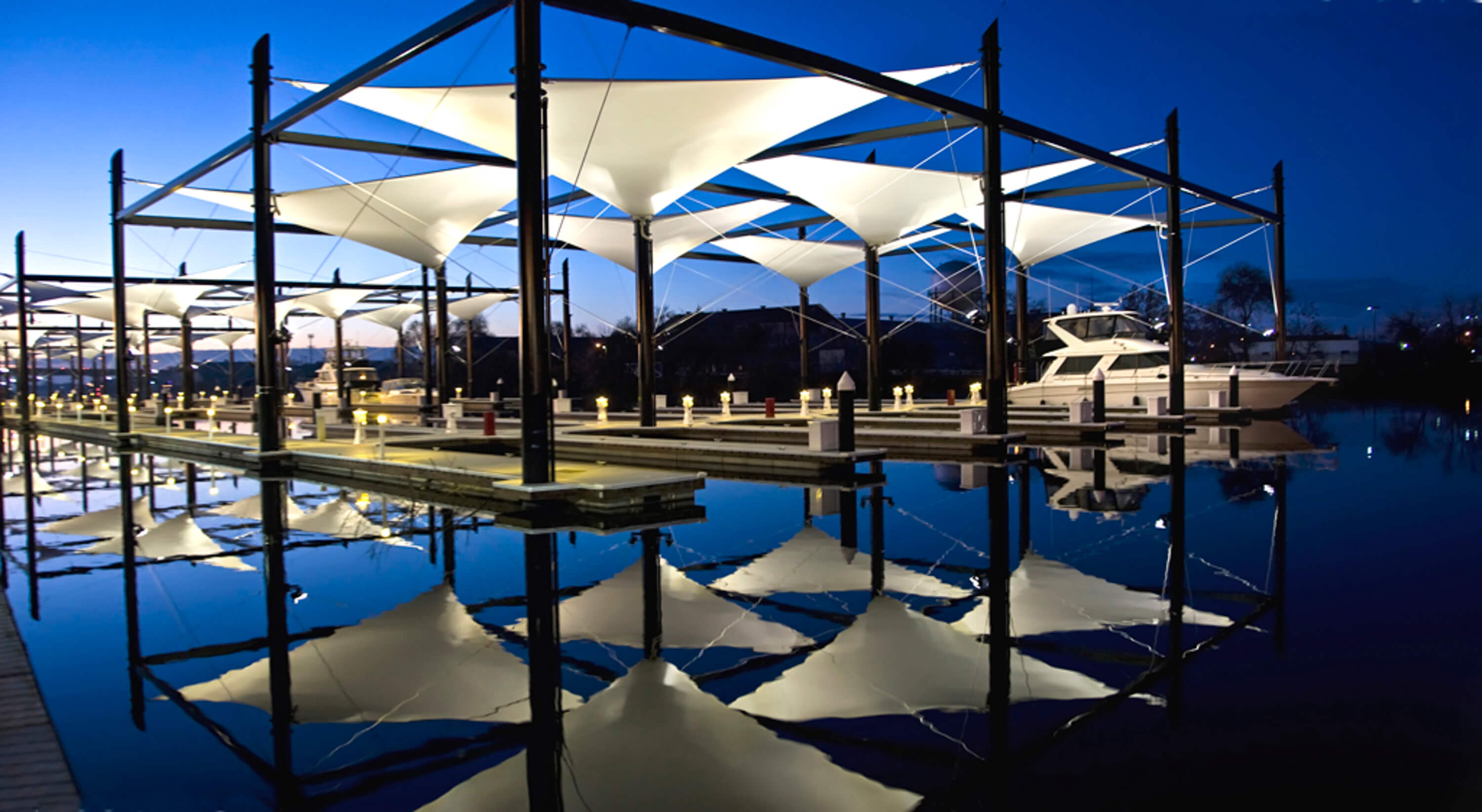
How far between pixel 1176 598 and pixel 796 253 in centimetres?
2284

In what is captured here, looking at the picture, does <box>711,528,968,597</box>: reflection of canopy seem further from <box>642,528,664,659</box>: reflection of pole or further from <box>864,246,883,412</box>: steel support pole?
<box>864,246,883,412</box>: steel support pole

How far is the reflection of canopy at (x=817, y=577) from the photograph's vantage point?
5.87m

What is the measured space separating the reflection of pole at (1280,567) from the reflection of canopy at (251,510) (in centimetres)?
943

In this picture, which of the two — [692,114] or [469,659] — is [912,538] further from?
[692,114]

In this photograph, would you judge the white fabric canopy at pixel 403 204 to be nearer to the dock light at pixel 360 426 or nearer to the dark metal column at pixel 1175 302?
the dock light at pixel 360 426

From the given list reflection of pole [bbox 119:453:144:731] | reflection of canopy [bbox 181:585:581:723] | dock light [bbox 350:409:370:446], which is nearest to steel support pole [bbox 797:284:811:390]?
dock light [bbox 350:409:370:446]

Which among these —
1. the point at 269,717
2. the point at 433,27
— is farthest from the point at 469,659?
the point at 433,27

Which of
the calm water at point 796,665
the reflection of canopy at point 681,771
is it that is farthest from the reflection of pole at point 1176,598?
the reflection of canopy at point 681,771

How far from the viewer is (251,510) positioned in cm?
1077

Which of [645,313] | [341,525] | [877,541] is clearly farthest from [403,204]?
[877,541]

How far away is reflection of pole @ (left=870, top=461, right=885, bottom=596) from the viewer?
604 centimetres

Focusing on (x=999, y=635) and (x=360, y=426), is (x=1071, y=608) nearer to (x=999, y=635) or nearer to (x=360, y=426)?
(x=999, y=635)

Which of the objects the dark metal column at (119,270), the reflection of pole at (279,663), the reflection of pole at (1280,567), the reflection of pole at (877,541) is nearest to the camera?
the reflection of pole at (279,663)

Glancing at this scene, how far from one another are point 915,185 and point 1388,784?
18054mm
